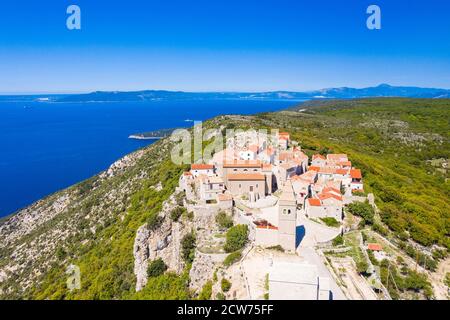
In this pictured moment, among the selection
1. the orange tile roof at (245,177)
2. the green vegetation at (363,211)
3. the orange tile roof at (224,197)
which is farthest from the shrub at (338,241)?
the orange tile roof at (245,177)

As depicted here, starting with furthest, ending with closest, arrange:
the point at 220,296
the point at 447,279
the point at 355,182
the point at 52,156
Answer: the point at 52,156
the point at 355,182
the point at 447,279
the point at 220,296

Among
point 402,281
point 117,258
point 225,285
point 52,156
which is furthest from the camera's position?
point 52,156

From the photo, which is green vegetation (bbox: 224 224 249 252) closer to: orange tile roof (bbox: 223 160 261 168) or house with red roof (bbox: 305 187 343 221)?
house with red roof (bbox: 305 187 343 221)

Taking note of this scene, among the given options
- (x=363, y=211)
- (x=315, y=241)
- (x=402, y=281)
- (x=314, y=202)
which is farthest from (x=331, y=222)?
(x=402, y=281)

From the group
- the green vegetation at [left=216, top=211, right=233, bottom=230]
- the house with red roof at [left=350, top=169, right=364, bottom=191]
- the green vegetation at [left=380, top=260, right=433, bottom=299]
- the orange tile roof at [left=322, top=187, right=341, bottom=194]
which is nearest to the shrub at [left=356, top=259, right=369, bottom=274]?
the green vegetation at [left=380, top=260, right=433, bottom=299]

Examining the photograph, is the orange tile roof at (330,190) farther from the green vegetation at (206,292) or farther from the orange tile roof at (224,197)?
the green vegetation at (206,292)

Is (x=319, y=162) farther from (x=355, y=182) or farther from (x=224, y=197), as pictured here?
(x=224, y=197)
